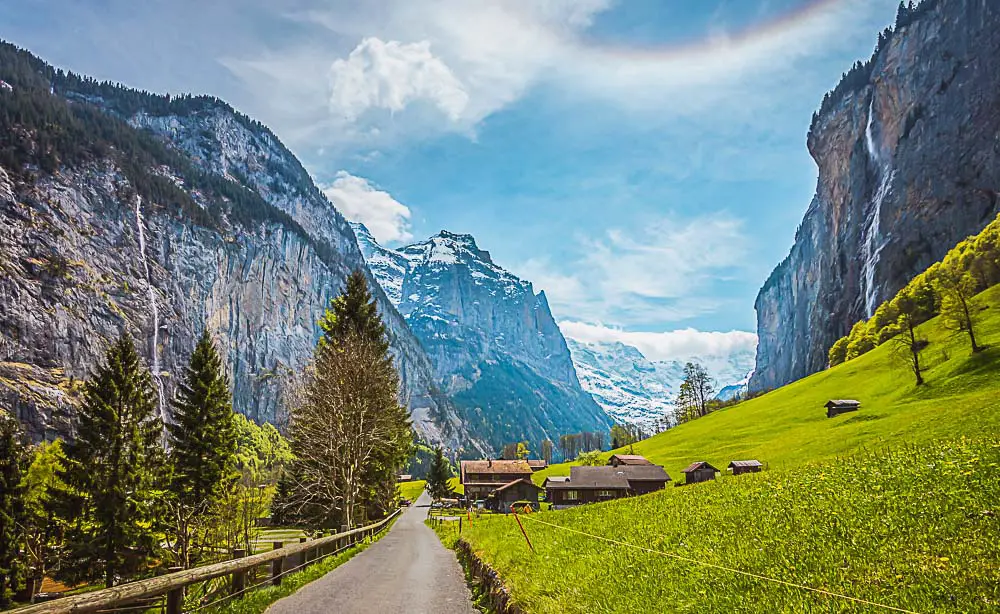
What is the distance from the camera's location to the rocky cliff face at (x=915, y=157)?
126812 millimetres

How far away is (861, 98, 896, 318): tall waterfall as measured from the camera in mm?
151250

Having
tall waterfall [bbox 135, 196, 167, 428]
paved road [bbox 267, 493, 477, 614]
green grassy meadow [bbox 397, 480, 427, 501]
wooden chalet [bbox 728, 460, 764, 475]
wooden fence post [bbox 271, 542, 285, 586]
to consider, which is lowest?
green grassy meadow [bbox 397, 480, 427, 501]

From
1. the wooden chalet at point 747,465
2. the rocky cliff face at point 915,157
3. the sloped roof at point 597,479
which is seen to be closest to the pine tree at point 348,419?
the wooden chalet at point 747,465

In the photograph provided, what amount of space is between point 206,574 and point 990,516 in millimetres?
10949

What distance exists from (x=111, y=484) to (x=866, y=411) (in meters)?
74.3

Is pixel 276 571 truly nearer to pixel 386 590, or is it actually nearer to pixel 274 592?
pixel 274 592

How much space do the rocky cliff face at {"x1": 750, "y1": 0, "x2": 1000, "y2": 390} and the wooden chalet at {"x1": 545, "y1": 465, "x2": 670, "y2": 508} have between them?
338ft

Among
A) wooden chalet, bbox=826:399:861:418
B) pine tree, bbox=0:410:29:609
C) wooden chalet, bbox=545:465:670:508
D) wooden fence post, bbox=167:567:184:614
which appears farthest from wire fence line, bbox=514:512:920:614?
wooden chalet, bbox=826:399:861:418

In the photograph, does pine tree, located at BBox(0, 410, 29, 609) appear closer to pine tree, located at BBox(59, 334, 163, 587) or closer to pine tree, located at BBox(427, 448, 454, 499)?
pine tree, located at BBox(59, 334, 163, 587)

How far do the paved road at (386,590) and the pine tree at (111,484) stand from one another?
1995 centimetres

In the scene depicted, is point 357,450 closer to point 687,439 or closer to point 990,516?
point 990,516

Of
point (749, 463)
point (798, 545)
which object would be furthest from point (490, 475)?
point (798, 545)

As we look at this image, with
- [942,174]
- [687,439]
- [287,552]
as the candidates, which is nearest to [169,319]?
[687,439]

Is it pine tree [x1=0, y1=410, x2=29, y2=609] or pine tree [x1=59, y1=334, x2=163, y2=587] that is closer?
pine tree [x1=0, y1=410, x2=29, y2=609]
